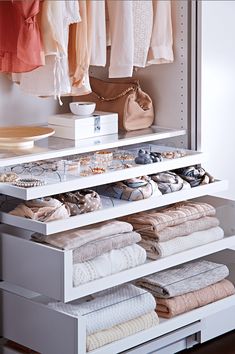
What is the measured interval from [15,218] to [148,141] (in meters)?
0.88

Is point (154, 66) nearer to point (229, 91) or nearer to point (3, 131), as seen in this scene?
point (229, 91)

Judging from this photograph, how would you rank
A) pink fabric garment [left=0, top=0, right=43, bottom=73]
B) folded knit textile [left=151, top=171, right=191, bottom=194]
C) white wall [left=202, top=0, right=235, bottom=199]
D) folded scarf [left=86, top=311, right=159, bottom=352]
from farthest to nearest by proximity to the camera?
white wall [left=202, top=0, right=235, bottom=199]
folded knit textile [left=151, top=171, right=191, bottom=194]
pink fabric garment [left=0, top=0, right=43, bottom=73]
folded scarf [left=86, top=311, right=159, bottom=352]

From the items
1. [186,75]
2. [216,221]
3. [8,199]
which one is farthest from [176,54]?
[8,199]

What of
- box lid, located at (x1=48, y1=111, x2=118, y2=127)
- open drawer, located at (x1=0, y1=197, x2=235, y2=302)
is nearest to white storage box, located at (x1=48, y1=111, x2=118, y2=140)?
box lid, located at (x1=48, y1=111, x2=118, y2=127)

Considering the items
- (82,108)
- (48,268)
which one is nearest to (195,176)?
(82,108)

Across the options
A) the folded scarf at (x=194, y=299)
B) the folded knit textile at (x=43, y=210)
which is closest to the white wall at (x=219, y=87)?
the folded scarf at (x=194, y=299)

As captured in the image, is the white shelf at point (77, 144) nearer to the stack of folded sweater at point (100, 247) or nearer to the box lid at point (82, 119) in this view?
the box lid at point (82, 119)

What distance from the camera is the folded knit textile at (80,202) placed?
8.93 feet

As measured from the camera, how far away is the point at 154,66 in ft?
10.8

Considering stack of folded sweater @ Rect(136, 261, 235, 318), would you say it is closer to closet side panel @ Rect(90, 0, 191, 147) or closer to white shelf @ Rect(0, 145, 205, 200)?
white shelf @ Rect(0, 145, 205, 200)

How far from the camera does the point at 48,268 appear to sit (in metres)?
2.57

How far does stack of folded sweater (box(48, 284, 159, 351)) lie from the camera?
267 cm

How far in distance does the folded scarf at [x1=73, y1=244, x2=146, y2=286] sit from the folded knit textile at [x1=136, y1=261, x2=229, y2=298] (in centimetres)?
18

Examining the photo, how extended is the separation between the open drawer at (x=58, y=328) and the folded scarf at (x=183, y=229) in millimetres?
269
